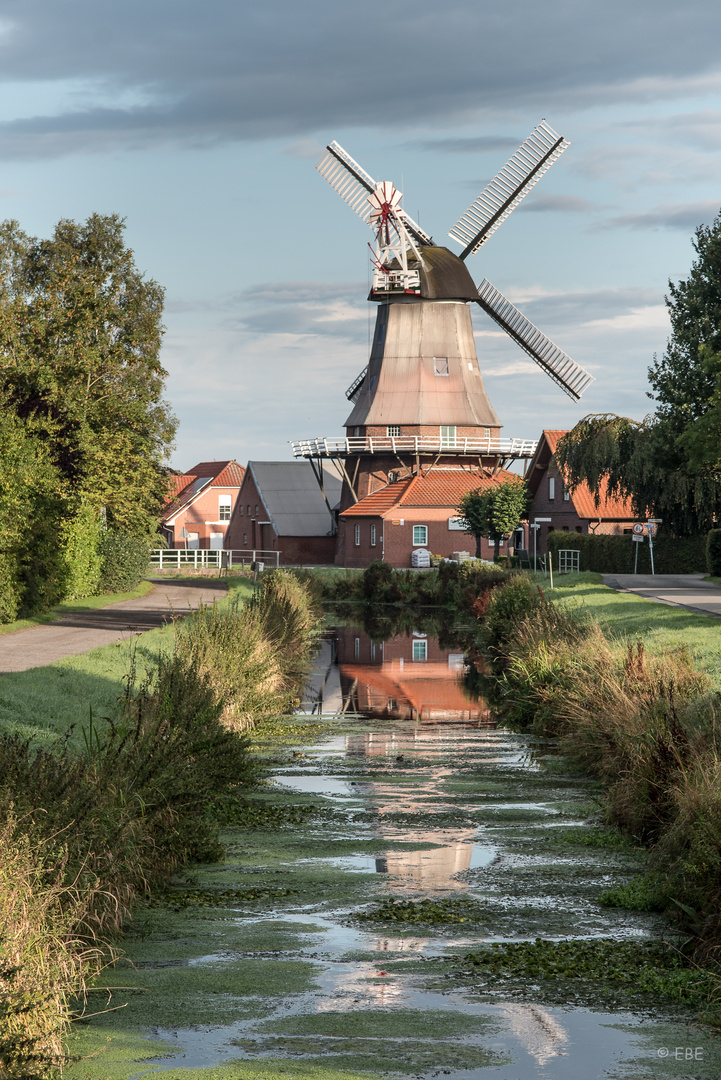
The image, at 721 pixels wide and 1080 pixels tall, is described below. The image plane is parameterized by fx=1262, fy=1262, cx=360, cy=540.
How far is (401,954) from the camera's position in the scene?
7.54 m

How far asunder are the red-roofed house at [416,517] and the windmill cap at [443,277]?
9162 millimetres

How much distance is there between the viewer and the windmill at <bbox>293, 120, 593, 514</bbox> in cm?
6294

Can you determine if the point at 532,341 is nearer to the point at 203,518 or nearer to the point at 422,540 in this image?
the point at 422,540

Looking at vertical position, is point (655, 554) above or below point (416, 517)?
below

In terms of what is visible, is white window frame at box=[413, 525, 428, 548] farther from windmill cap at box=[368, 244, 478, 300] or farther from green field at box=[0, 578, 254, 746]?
green field at box=[0, 578, 254, 746]

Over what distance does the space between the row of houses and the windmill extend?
1422mm

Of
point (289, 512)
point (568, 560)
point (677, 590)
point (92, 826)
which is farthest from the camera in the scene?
point (289, 512)

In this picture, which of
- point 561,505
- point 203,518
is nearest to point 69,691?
point 561,505

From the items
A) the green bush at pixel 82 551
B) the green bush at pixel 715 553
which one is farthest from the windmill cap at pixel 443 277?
the green bush at pixel 82 551

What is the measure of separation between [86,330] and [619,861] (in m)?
33.7

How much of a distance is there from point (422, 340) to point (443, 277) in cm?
332

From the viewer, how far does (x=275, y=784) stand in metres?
13.6

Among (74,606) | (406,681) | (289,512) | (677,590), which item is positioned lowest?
(406,681)

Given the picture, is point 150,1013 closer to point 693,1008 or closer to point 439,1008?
point 439,1008
